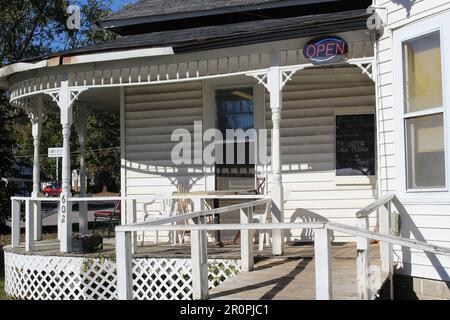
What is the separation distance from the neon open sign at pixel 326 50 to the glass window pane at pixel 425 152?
1638 millimetres

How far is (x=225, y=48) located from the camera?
8875 millimetres

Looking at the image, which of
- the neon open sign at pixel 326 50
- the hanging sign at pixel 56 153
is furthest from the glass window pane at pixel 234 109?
the hanging sign at pixel 56 153

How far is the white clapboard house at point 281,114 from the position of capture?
6.71 m

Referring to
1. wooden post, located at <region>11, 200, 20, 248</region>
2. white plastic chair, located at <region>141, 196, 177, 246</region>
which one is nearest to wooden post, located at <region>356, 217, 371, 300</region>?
white plastic chair, located at <region>141, 196, 177, 246</region>

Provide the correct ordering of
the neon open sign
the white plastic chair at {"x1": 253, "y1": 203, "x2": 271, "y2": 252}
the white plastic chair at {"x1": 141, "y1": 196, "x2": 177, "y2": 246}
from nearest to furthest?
the neon open sign, the white plastic chair at {"x1": 253, "y1": 203, "x2": 271, "y2": 252}, the white plastic chair at {"x1": 141, "y1": 196, "x2": 177, "y2": 246}

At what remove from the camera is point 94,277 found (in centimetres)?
869

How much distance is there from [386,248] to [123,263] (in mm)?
3144

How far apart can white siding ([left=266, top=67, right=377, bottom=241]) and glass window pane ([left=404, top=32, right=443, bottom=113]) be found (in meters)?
3.04

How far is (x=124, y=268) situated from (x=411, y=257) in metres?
3.77

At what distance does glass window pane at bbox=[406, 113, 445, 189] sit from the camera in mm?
6613

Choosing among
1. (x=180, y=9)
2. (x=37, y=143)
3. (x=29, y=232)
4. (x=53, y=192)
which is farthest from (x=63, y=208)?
(x=53, y=192)

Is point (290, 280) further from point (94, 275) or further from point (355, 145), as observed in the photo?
point (355, 145)

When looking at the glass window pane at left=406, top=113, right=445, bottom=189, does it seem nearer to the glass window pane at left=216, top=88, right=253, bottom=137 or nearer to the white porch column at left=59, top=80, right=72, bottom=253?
the glass window pane at left=216, top=88, right=253, bottom=137
